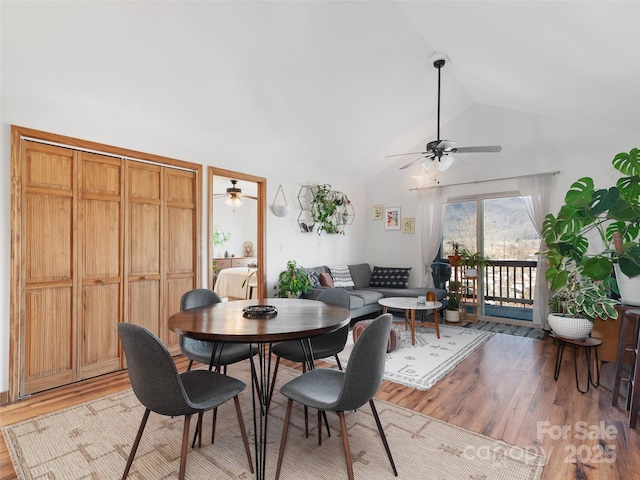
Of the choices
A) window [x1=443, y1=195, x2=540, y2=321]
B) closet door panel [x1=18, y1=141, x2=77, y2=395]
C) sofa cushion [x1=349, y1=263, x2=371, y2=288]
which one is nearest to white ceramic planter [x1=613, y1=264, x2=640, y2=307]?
window [x1=443, y1=195, x2=540, y2=321]

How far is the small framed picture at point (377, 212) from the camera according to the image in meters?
A: 6.43

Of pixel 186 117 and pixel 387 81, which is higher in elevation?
pixel 387 81

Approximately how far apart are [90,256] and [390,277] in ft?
14.5

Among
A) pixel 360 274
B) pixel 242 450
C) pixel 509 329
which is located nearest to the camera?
pixel 242 450

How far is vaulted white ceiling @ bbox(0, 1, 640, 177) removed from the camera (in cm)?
234

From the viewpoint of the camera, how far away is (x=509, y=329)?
4.77 metres

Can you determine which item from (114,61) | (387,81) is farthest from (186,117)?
(387,81)

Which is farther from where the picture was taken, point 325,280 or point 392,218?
point 392,218

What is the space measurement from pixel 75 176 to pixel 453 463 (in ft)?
11.6

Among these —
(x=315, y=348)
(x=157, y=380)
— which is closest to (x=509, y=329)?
(x=315, y=348)

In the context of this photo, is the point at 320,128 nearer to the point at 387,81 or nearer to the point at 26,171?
the point at 387,81

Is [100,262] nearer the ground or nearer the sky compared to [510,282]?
nearer the sky

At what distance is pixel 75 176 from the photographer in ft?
9.53

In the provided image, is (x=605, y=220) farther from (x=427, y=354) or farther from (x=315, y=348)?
(x=315, y=348)
